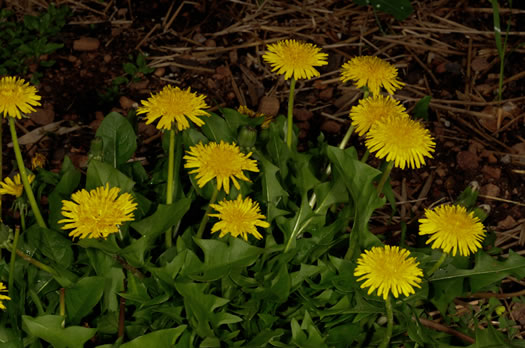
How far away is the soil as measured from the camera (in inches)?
92.9

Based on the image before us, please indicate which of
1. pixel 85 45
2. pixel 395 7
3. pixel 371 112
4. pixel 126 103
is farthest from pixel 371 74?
pixel 85 45

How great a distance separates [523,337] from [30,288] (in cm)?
147

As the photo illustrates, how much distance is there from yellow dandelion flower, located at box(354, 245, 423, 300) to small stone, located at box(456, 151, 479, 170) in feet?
3.61

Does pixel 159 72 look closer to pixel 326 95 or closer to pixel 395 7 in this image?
pixel 326 95

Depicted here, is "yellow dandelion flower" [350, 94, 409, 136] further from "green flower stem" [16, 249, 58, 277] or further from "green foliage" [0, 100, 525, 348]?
"green flower stem" [16, 249, 58, 277]

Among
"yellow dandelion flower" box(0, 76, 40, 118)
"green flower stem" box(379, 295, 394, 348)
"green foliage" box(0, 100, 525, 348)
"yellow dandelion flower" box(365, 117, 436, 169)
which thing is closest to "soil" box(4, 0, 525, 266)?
"green foliage" box(0, 100, 525, 348)

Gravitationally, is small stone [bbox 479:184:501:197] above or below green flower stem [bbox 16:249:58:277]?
above

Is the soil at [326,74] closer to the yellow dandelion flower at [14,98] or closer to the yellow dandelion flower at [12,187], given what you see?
the yellow dandelion flower at [12,187]

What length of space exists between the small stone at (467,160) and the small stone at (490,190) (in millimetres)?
99

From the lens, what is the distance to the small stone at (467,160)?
2.37 metres

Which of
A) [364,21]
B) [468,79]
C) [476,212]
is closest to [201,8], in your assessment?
[364,21]

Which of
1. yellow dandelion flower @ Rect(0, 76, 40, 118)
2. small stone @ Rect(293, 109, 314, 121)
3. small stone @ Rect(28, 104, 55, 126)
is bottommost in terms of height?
yellow dandelion flower @ Rect(0, 76, 40, 118)

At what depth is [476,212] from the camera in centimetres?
161

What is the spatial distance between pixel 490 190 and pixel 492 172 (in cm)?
9
